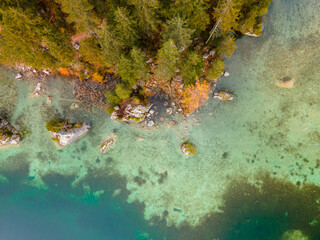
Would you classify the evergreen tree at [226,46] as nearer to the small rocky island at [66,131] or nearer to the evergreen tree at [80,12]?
the evergreen tree at [80,12]

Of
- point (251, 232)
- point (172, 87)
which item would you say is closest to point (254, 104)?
point (172, 87)

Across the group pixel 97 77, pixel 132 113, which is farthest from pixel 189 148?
pixel 97 77

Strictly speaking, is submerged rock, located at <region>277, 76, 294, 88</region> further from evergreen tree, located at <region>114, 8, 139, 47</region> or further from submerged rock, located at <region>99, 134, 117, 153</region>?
submerged rock, located at <region>99, 134, 117, 153</region>

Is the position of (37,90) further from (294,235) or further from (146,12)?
(294,235)

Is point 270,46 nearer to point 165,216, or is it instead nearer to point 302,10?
point 302,10

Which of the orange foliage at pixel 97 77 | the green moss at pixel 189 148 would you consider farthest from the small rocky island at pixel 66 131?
the green moss at pixel 189 148

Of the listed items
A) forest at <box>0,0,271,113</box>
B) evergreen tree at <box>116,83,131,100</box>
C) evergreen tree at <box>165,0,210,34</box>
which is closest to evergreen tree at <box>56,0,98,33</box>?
forest at <box>0,0,271,113</box>
